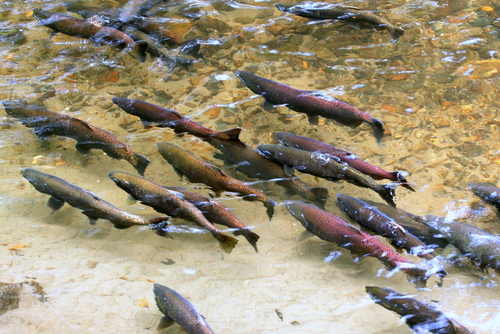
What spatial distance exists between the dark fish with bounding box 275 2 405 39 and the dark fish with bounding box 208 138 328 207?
11.7ft

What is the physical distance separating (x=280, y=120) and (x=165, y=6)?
3798mm

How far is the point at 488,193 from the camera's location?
4543 mm

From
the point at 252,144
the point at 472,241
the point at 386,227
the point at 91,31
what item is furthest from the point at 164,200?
the point at 91,31

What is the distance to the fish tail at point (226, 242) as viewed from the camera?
393 cm

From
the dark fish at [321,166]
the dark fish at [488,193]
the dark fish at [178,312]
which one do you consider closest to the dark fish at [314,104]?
the dark fish at [321,166]

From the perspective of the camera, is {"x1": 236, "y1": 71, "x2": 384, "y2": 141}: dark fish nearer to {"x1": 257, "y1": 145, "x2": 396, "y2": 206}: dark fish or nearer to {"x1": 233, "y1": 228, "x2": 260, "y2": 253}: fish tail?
{"x1": 257, "y1": 145, "x2": 396, "y2": 206}: dark fish

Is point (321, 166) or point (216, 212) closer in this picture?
point (216, 212)

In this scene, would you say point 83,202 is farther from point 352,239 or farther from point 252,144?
point 352,239

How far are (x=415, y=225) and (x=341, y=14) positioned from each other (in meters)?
4.32

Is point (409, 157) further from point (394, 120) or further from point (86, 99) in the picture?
point (86, 99)

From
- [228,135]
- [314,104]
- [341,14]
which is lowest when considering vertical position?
[228,135]

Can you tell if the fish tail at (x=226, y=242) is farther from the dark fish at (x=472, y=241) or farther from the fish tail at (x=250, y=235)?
the dark fish at (x=472, y=241)

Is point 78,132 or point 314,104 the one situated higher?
point 314,104

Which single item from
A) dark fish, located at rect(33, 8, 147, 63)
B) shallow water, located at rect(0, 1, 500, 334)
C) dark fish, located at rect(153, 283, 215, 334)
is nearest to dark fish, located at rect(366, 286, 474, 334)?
shallow water, located at rect(0, 1, 500, 334)
